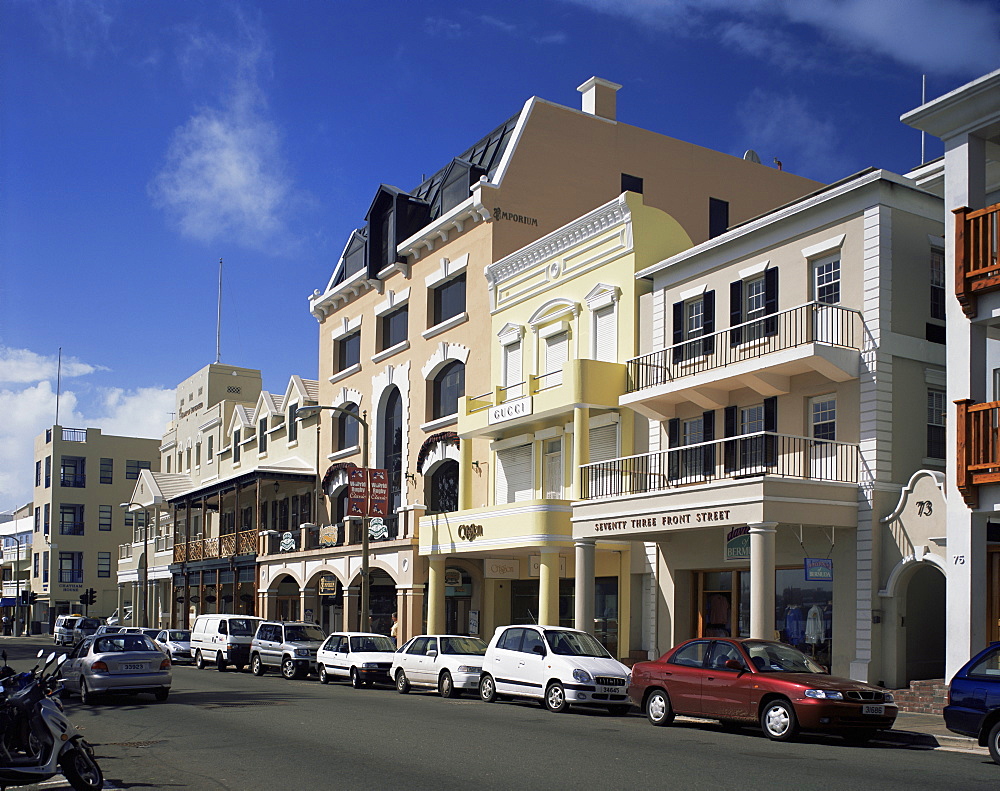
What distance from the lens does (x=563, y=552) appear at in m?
29.7

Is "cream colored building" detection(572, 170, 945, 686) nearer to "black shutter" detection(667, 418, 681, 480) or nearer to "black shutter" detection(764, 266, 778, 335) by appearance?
"black shutter" detection(764, 266, 778, 335)

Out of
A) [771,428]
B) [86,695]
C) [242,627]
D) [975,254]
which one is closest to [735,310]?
[771,428]

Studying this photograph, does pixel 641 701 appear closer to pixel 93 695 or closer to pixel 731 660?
pixel 731 660

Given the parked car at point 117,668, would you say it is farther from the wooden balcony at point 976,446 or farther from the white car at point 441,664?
the wooden balcony at point 976,446

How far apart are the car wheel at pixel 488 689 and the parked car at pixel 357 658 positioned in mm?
5232

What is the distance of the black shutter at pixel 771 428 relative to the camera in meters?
23.7

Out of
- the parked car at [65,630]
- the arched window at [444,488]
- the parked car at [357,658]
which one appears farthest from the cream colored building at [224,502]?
the parked car at [357,658]

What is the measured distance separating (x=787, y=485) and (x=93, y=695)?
13.6 metres

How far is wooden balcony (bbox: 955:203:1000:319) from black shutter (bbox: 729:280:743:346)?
256 inches

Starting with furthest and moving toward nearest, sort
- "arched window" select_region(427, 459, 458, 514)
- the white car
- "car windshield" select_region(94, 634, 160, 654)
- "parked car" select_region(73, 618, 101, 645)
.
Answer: "parked car" select_region(73, 618, 101, 645), "arched window" select_region(427, 459, 458, 514), the white car, "car windshield" select_region(94, 634, 160, 654)

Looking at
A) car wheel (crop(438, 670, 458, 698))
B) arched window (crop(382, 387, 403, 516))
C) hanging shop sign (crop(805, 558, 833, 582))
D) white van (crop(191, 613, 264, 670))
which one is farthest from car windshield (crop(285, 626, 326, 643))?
hanging shop sign (crop(805, 558, 833, 582))

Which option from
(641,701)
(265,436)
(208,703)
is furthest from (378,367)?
(641,701)

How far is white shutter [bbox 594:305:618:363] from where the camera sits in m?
29.2

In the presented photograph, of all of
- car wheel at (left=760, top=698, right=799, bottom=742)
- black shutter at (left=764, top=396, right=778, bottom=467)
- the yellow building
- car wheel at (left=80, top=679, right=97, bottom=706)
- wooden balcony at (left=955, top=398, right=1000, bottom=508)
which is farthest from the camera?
the yellow building
